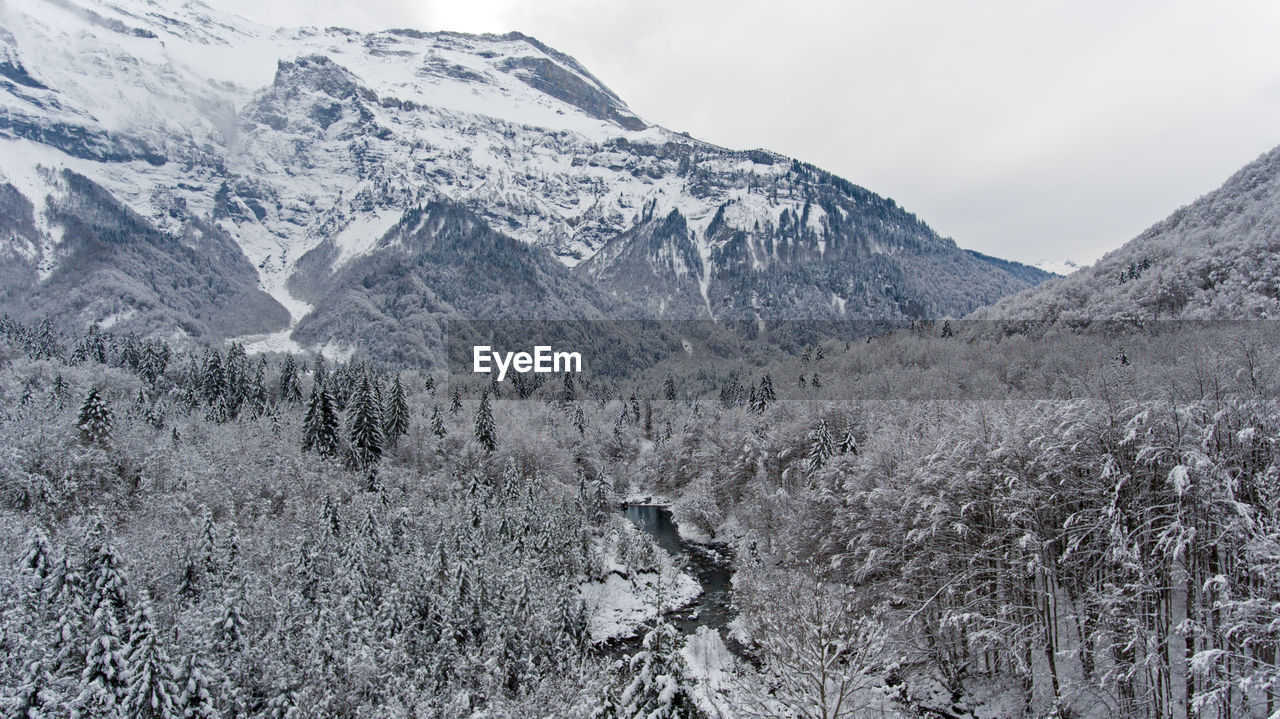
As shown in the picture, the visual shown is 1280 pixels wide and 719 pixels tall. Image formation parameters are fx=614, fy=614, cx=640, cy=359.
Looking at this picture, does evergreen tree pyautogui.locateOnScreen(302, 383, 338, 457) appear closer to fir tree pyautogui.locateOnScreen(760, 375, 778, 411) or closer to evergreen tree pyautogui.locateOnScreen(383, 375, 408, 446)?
evergreen tree pyautogui.locateOnScreen(383, 375, 408, 446)

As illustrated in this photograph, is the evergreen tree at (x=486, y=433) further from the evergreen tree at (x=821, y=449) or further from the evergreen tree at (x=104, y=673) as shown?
the evergreen tree at (x=104, y=673)

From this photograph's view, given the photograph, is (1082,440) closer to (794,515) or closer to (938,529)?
(938,529)

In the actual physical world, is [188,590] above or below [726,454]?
below

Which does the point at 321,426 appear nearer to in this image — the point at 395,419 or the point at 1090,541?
the point at 395,419

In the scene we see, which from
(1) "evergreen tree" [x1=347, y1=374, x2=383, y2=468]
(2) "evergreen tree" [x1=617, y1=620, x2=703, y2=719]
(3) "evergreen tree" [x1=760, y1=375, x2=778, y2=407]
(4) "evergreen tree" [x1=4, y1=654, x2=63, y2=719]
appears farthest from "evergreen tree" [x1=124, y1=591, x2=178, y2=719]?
(3) "evergreen tree" [x1=760, y1=375, x2=778, y2=407]

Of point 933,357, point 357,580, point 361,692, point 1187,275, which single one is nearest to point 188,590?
point 357,580

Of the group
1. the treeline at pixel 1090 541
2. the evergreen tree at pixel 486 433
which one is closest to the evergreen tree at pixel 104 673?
Result: the treeline at pixel 1090 541
